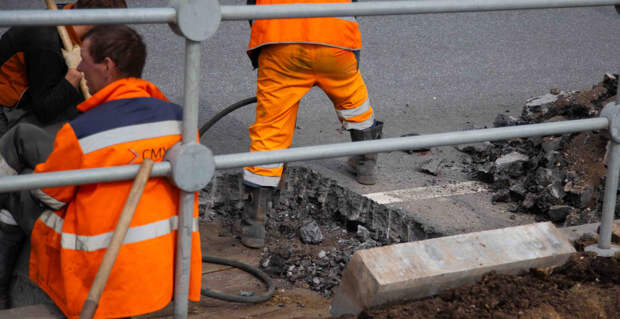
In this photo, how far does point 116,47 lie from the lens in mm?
2994

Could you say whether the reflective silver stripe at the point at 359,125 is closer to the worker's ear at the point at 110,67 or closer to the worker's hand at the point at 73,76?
the worker's hand at the point at 73,76

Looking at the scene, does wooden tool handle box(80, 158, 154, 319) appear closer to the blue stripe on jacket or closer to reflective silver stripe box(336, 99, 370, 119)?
the blue stripe on jacket

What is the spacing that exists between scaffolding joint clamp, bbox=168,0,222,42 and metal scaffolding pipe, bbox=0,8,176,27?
0.10 ft

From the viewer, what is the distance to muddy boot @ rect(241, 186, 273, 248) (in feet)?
15.1

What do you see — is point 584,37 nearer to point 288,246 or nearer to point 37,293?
point 288,246

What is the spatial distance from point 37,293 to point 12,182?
151 centimetres

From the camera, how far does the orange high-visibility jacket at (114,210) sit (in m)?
2.67

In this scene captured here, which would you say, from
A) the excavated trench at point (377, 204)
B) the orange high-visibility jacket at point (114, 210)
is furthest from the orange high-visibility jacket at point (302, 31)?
the orange high-visibility jacket at point (114, 210)

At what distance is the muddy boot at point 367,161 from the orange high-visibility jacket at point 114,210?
233 centimetres

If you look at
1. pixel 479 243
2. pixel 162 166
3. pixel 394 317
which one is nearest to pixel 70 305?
pixel 162 166

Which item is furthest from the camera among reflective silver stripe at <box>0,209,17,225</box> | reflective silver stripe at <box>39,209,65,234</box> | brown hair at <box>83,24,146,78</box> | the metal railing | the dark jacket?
the dark jacket

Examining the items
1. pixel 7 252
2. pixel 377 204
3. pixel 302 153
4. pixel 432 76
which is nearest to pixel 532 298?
pixel 302 153

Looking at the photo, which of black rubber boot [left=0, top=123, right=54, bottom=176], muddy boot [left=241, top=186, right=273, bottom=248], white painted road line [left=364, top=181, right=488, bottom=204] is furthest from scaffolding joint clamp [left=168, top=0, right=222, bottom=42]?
white painted road line [left=364, top=181, right=488, bottom=204]

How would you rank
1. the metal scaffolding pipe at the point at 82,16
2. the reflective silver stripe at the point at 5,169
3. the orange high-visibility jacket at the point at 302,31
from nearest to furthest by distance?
the metal scaffolding pipe at the point at 82,16, the reflective silver stripe at the point at 5,169, the orange high-visibility jacket at the point at 302,31
